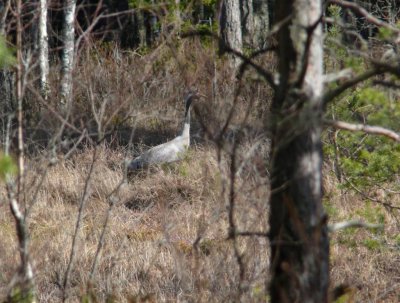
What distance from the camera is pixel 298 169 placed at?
3.62 m

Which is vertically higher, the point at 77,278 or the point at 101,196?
the point at 101,196

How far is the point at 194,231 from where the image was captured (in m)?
8.38

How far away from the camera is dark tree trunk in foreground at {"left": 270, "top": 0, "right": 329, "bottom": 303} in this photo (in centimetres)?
356

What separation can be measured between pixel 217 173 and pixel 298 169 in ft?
7.19

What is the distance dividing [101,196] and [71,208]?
1.68ft

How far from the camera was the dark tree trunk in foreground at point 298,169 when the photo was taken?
3564mm

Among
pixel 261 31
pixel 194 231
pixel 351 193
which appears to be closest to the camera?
pixel 194 231

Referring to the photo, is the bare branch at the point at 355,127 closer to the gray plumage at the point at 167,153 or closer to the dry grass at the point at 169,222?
the dry grass at the point at 169,222

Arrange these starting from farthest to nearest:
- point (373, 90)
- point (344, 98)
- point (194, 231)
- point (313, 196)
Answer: point (194, 231) → point (344, 98) → point (373, 90) → point (313, 196)

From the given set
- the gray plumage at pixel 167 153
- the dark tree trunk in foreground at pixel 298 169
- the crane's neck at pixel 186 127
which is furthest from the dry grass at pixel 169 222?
the dark tree trunk in foreground at pixel 298 169

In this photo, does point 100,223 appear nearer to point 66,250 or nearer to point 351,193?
point 66,250

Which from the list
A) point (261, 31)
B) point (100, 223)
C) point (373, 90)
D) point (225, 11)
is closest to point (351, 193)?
point (100, 223)

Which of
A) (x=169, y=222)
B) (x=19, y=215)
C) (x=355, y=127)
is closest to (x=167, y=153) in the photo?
(x=169, y=222)

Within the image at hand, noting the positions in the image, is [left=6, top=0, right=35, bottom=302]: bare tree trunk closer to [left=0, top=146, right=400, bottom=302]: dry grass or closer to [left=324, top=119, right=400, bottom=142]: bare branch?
[left=0, top=146, right=400, bottom=302]: dry grass
